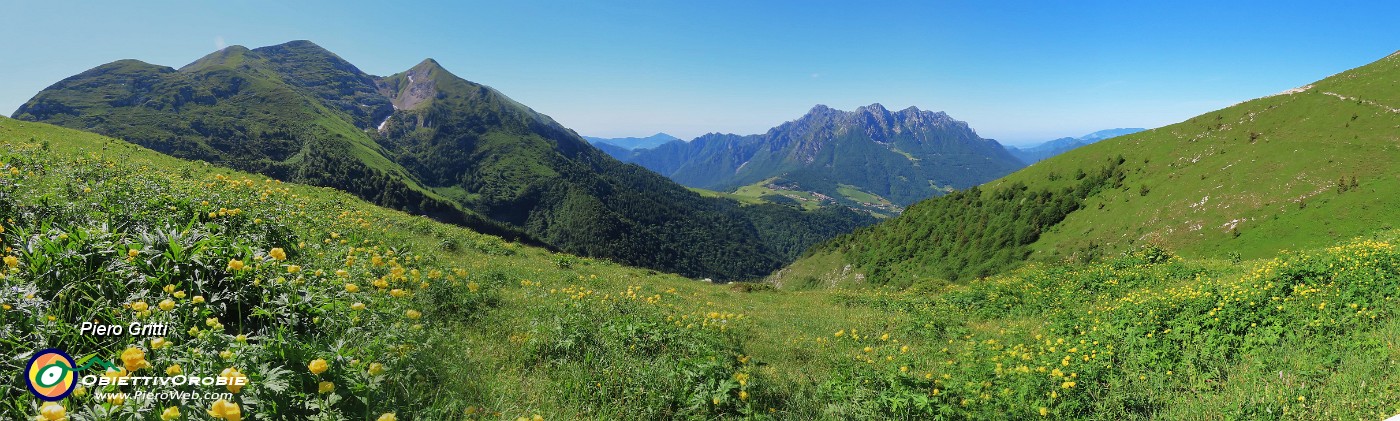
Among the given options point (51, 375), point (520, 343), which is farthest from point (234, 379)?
point (520, 343)

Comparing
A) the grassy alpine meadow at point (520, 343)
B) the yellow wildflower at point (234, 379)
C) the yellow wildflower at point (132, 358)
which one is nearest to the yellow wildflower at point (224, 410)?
the grassy alpine meadow at point (520, 343)

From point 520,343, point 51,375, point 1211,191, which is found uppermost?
point 51,375

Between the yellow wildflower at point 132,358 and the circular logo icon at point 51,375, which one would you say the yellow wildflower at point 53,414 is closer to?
the yellow wildflower at point 132,358

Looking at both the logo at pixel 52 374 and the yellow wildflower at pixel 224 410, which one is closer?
the yellow wildflower at pixel 224 410

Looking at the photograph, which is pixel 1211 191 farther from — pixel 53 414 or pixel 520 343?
pixel 53 414

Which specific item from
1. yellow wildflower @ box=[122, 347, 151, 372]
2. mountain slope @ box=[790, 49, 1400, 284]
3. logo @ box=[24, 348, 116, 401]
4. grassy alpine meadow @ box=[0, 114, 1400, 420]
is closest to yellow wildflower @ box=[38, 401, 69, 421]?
grassy alpine meadow @ box=[0, 114, 1400, 420]

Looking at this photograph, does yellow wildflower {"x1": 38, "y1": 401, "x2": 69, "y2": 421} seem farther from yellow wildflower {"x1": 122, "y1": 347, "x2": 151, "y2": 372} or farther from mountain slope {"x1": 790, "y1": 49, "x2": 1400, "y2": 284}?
mountain slope {"x1": 790, "y1": 49, "x2": 1400, "y2": 284}

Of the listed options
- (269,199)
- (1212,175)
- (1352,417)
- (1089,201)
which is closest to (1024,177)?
(1089,201)
